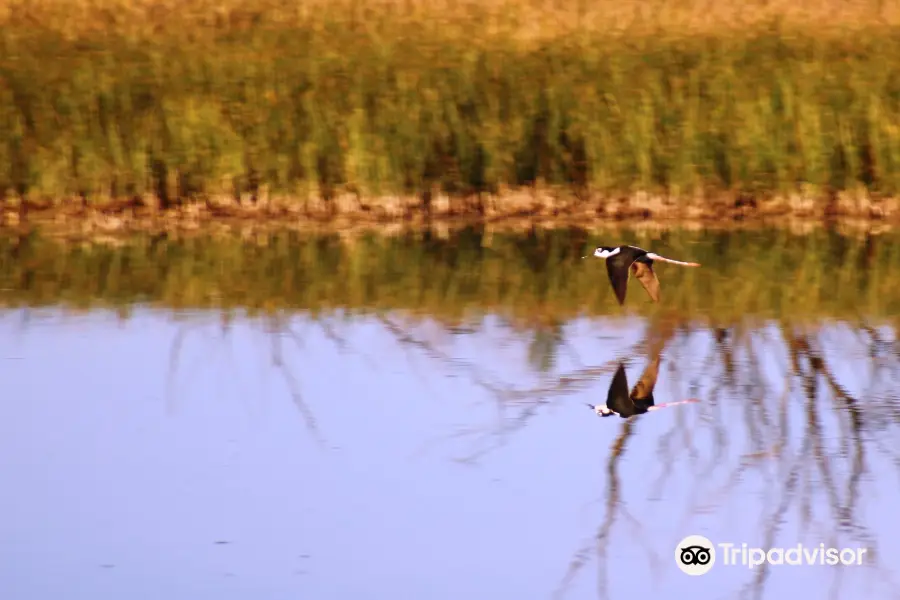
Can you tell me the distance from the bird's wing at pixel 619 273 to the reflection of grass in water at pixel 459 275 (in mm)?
770

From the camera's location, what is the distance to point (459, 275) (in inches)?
457

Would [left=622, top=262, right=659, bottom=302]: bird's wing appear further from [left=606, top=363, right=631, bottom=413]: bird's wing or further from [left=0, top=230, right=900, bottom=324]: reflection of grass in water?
[left=606, top=363, right=631, bottom=413]: bird's wing

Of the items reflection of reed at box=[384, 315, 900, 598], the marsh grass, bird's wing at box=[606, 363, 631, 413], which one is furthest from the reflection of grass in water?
bird's wing at box=[606, 363, 631, 413]

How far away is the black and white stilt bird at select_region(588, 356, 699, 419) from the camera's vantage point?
8.05 m

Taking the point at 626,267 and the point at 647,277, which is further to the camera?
the point at 647,277

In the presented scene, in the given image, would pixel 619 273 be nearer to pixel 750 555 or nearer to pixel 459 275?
pixel 459 275

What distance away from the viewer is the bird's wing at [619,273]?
9219mm

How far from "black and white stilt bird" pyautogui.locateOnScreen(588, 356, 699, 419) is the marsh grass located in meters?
4.96

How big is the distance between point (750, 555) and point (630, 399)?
218 centimetres

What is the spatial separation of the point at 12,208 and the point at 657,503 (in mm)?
7800

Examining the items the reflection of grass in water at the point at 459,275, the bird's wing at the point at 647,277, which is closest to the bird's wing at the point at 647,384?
the bird's wing at the point at 647,277

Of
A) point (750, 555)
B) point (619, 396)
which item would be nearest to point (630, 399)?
point (619, 396)

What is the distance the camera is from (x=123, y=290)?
11227 mm

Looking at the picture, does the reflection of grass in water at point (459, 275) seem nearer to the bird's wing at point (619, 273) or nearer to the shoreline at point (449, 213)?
the shoreline at point (449, 213)
